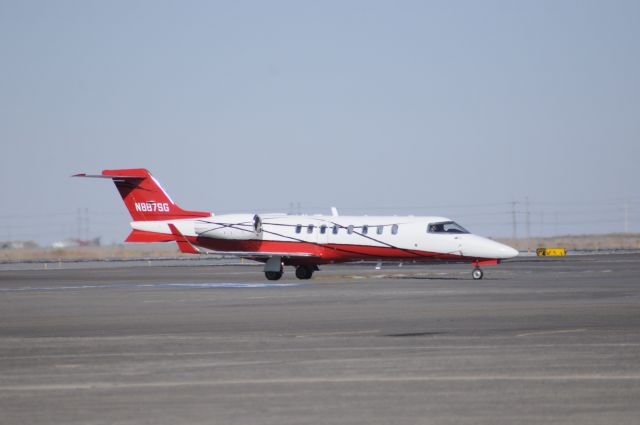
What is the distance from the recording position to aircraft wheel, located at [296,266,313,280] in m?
49.3

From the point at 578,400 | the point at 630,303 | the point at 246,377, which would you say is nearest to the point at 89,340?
the point at 246,377

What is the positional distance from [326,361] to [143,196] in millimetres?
38097

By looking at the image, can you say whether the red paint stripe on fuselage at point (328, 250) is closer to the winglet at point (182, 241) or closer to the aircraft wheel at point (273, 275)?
the winglet at point (182, 241)

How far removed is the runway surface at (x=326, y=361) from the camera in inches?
420

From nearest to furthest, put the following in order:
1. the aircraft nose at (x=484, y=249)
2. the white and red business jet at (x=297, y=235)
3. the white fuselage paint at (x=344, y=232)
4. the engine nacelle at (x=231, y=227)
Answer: the aircraft nose at (x=484, y=249), the white fuselage paint at (x=344, y=232), the white and red business jet at (x=297, y=235), the engine nacelle at (x=231, y=227)

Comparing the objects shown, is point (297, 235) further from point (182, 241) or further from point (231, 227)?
point (182, 241)

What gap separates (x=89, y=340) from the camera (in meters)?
18.6

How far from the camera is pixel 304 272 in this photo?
49531 millimetres

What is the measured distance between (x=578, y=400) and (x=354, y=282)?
99.6 ft

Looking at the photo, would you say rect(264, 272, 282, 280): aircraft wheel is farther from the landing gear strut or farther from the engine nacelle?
the engine nacelle

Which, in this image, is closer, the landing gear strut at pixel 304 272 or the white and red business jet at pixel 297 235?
the white and red business jet at pixel 297 235

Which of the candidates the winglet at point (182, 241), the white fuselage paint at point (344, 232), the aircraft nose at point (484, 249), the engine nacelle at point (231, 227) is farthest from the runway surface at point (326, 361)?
the winglet at point (182, 241)

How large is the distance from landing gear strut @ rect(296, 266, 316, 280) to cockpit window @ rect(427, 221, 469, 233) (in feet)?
20.6

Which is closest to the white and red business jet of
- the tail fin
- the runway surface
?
the tail fin
